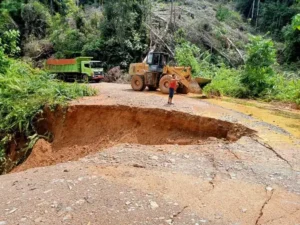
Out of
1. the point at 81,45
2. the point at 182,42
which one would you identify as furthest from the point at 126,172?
the point at 81,45

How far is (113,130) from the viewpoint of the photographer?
923 cm

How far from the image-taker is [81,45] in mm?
23203

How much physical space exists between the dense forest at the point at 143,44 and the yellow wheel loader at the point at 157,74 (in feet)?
3.85

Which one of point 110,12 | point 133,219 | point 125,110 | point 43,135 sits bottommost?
point 43,135

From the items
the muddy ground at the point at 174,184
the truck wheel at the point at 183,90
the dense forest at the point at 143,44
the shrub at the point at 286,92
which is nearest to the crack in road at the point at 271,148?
the muddy ground at the point at 174,184

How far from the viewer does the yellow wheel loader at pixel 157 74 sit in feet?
40.4

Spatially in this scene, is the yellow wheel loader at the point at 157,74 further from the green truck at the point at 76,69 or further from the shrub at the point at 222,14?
the shrub at the point at 222,14

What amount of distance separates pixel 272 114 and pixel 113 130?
4872 mm

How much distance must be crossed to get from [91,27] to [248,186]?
2196cm

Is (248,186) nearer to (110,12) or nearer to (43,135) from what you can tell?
(43,135)

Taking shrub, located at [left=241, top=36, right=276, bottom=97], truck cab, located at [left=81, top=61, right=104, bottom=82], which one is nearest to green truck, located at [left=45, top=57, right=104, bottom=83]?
truck cab, located at [left=81, top=61, right=104, bottom=82]

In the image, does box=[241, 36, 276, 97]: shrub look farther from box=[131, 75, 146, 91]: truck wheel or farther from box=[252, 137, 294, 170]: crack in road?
box=[252, 137, 294, 170]: crack in road

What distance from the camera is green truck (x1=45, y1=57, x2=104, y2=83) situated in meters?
18.6

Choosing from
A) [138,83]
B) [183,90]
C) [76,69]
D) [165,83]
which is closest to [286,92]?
[183,90]
